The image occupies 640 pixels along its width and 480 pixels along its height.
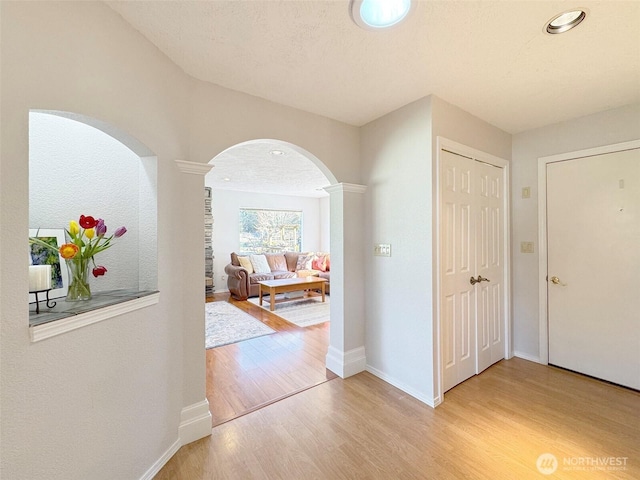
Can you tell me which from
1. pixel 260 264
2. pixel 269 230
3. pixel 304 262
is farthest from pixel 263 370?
pixel 269 230

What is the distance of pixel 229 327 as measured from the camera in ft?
12.4

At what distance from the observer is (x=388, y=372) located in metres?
2.31

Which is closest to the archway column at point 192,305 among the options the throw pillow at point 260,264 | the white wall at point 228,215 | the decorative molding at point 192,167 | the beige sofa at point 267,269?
the decorative molding at point 192,167

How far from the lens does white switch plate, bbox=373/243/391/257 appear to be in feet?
7.52

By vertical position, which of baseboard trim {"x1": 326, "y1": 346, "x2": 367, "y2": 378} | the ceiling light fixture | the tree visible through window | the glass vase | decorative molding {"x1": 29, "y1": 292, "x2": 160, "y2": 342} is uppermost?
the ceiling light fixture

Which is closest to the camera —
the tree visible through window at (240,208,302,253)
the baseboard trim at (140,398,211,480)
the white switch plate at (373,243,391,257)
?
the baseboard trim at (140,398,211,480)

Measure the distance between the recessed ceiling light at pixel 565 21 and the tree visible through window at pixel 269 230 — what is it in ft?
19.9

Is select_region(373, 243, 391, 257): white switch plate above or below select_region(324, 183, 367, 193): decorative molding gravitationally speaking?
below

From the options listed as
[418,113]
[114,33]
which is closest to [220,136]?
[114,33]

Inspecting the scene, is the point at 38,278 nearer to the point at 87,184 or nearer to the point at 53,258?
the point at 53,258

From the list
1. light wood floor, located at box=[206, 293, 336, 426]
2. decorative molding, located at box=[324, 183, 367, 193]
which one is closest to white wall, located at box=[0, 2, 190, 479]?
light wood floor, located at box=[206, 293, 336, 426]

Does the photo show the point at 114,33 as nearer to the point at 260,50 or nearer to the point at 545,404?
the point at 260,50

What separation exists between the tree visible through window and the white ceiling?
16.0 ft

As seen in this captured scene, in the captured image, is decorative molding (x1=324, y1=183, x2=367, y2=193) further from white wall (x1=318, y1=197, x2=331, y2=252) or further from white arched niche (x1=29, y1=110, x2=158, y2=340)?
white wall (x1=318, y1=197, x2=331, y2=252)
